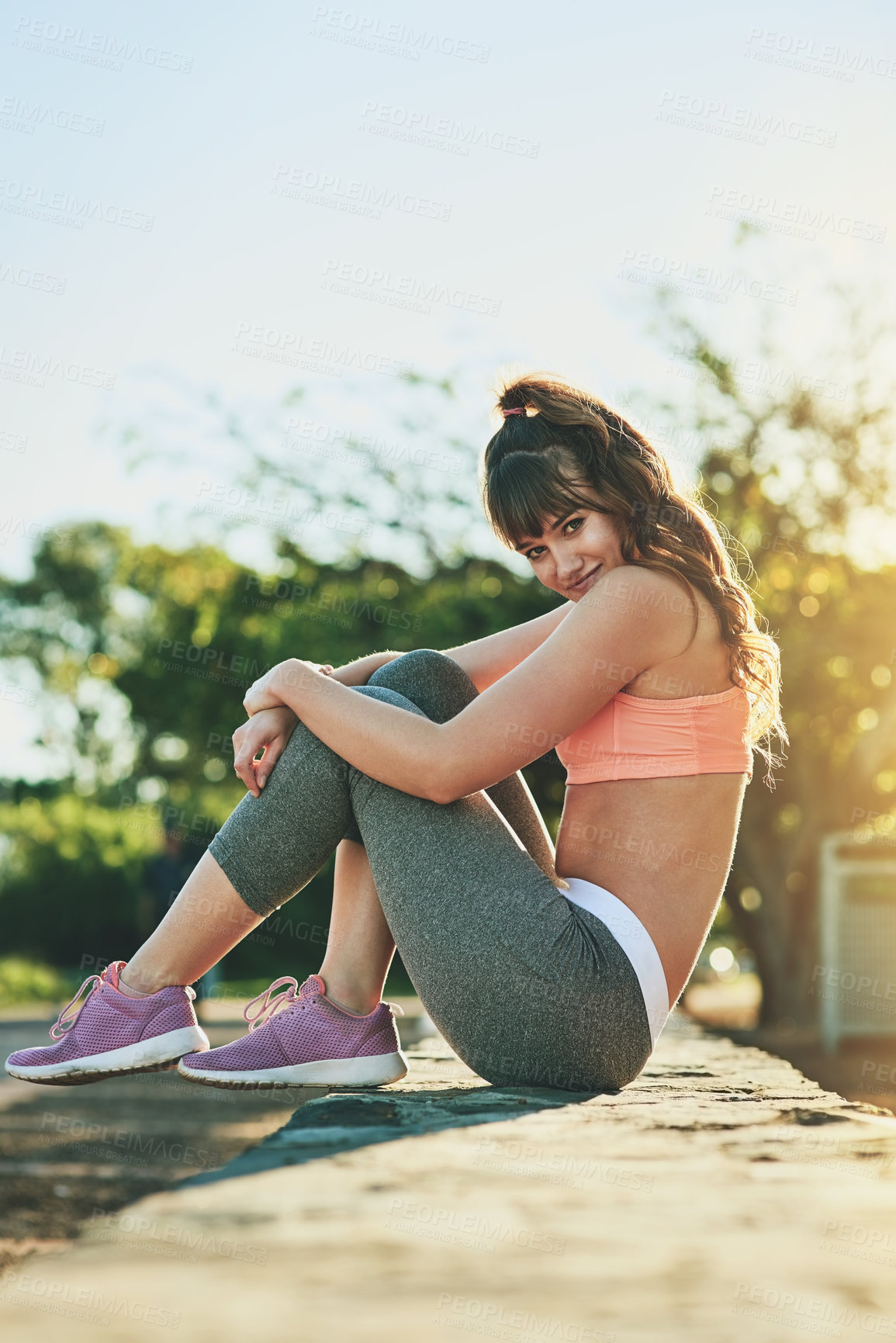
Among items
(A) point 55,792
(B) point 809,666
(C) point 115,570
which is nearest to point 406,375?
(B) point 809,666

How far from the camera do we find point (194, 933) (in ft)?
7.73

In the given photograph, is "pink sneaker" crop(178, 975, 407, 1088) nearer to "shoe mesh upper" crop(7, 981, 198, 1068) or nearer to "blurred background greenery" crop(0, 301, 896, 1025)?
"shoe mesh upper" crop(7, 981, 198, 1068)

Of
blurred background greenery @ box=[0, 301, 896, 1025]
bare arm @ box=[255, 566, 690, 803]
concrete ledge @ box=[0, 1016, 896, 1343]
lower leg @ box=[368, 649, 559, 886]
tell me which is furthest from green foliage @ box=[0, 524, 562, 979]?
concrete ledge @ box=[0, 1016, 896, 1343]

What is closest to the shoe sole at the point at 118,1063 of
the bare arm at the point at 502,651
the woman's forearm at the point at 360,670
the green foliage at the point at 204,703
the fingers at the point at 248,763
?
the fingers at the point at 248,763

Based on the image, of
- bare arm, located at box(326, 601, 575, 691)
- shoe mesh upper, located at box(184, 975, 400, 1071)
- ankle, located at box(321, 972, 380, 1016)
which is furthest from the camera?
bare arm, located at box(326, 601, 575, 691)

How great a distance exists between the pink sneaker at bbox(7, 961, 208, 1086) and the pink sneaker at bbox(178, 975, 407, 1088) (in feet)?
0.23

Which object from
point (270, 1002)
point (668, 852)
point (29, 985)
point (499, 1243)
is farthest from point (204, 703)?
point (499, 1243)

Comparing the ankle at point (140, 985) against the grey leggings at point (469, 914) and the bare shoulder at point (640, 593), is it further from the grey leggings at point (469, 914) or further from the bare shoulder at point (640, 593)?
the bare shoulder at point (640, 593)

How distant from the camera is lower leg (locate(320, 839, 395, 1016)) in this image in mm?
2377

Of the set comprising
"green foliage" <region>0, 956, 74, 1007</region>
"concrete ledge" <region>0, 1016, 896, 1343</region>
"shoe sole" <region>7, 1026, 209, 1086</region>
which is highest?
"shoe sole" <region>7, 1026, 209, 1086</region>

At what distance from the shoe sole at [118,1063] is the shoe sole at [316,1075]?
4cm

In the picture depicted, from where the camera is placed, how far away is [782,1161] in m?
1.59

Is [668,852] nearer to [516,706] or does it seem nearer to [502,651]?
[516,706]

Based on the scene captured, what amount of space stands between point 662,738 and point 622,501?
0.46 m
